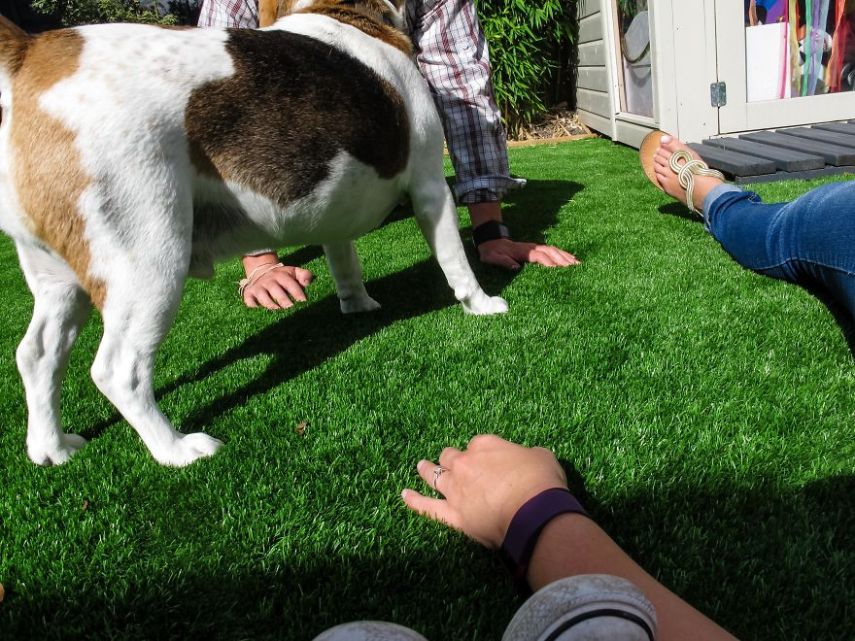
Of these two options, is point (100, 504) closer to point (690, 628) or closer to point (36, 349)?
point (36, 349)

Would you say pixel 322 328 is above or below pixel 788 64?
below

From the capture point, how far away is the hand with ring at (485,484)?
1.18 meters

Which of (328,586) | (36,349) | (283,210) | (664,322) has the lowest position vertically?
(664,322)

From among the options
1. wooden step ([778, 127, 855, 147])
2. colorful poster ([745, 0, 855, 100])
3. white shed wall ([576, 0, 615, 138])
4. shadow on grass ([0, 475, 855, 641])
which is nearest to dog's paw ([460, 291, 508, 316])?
shadow on grass ([0, 475, 855, 641])

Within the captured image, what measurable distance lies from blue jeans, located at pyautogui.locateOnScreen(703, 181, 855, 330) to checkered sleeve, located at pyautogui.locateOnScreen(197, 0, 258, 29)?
7.71ft

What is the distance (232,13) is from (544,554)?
3.08 metres

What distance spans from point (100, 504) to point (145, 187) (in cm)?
71

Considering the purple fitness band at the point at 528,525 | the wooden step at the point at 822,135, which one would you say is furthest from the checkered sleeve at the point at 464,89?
the wooden step at the point at 822,135

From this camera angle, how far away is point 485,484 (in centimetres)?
124

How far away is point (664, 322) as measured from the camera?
216 cm

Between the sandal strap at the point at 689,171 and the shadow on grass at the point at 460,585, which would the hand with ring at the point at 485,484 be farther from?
the sandal strap at the point at 689,171

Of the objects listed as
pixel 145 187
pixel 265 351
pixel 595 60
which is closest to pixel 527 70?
pixel 595 60

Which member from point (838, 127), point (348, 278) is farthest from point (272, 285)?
point (838, 127)

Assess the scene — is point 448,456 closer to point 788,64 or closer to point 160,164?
point 160,164
